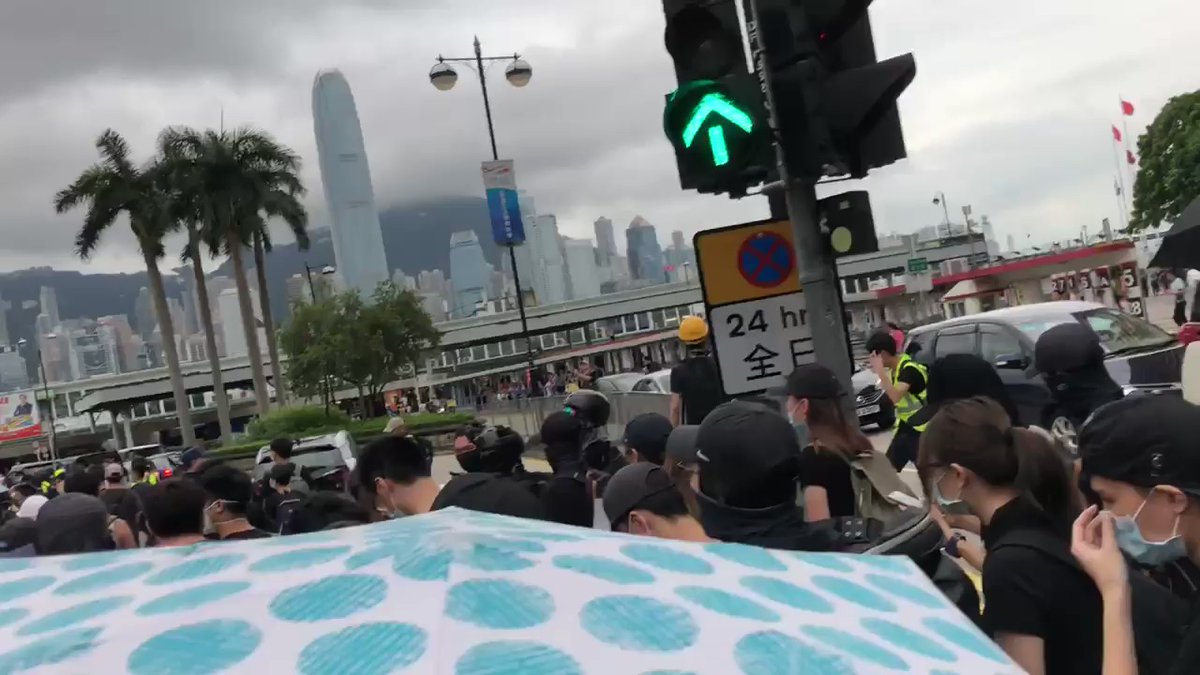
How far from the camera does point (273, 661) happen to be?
153 cm

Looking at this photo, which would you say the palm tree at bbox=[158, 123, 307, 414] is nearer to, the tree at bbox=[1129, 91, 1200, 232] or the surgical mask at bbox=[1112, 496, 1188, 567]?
the tree at bbox=[1129, 91, 1200, 232]

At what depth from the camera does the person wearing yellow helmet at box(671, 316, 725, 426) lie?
754 cm

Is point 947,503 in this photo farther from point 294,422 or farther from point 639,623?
point 294,422

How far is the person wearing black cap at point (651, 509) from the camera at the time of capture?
3.19 metres

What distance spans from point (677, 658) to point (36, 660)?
98cm

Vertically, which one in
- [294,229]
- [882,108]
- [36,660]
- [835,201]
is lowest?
[36,660]

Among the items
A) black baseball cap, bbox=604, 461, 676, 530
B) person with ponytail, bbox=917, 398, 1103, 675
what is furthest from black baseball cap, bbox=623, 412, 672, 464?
person with ponytail, bbox=917, 398, 1103, 675

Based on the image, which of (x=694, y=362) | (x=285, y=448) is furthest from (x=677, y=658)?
(x=285, y=448)

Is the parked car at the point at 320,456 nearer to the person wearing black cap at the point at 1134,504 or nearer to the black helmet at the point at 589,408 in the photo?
the black helmet at the point at 589,408

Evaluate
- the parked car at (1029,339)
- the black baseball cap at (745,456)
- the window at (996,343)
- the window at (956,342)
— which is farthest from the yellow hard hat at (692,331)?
the window at (956,342)

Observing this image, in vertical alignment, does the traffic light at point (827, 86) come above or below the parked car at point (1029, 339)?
above

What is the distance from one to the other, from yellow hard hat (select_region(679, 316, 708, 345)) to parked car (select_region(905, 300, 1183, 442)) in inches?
178

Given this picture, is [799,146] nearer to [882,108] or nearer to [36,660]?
[882,108]

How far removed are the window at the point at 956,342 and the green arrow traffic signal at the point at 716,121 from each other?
9596 mm
